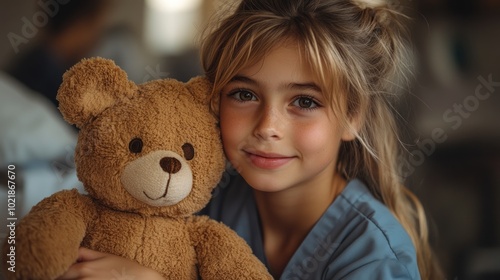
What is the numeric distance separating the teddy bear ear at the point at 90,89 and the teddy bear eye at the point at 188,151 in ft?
0.30

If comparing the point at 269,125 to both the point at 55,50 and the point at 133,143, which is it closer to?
the point at 133,143

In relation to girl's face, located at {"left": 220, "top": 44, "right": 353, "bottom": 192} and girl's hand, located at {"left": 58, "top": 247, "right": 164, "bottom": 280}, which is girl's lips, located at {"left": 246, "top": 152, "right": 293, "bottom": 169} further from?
girl's hand, located at {"left": 58, "top": 247, "right": 164, "bottom": 280}

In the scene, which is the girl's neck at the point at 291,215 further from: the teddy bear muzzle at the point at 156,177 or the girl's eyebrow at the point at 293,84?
the teddy bear muzzle at the point at 156,177

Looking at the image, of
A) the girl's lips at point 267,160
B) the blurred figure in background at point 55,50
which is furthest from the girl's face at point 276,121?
the blurred figure in background at point 55,50

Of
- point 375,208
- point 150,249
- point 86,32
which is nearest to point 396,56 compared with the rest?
point 375,208

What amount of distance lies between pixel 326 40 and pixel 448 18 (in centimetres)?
130

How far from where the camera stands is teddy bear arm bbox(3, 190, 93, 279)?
1.69ft

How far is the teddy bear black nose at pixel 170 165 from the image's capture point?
57cm

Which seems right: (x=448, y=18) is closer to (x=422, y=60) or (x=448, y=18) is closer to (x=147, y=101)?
(x=422, y=60)

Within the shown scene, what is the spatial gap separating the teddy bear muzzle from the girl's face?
0.11 metres

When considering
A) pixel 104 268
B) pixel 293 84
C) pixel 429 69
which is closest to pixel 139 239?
pixel 104 268

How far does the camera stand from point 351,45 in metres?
0.76

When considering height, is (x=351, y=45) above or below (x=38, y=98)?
above

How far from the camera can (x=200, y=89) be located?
668 millimetres
